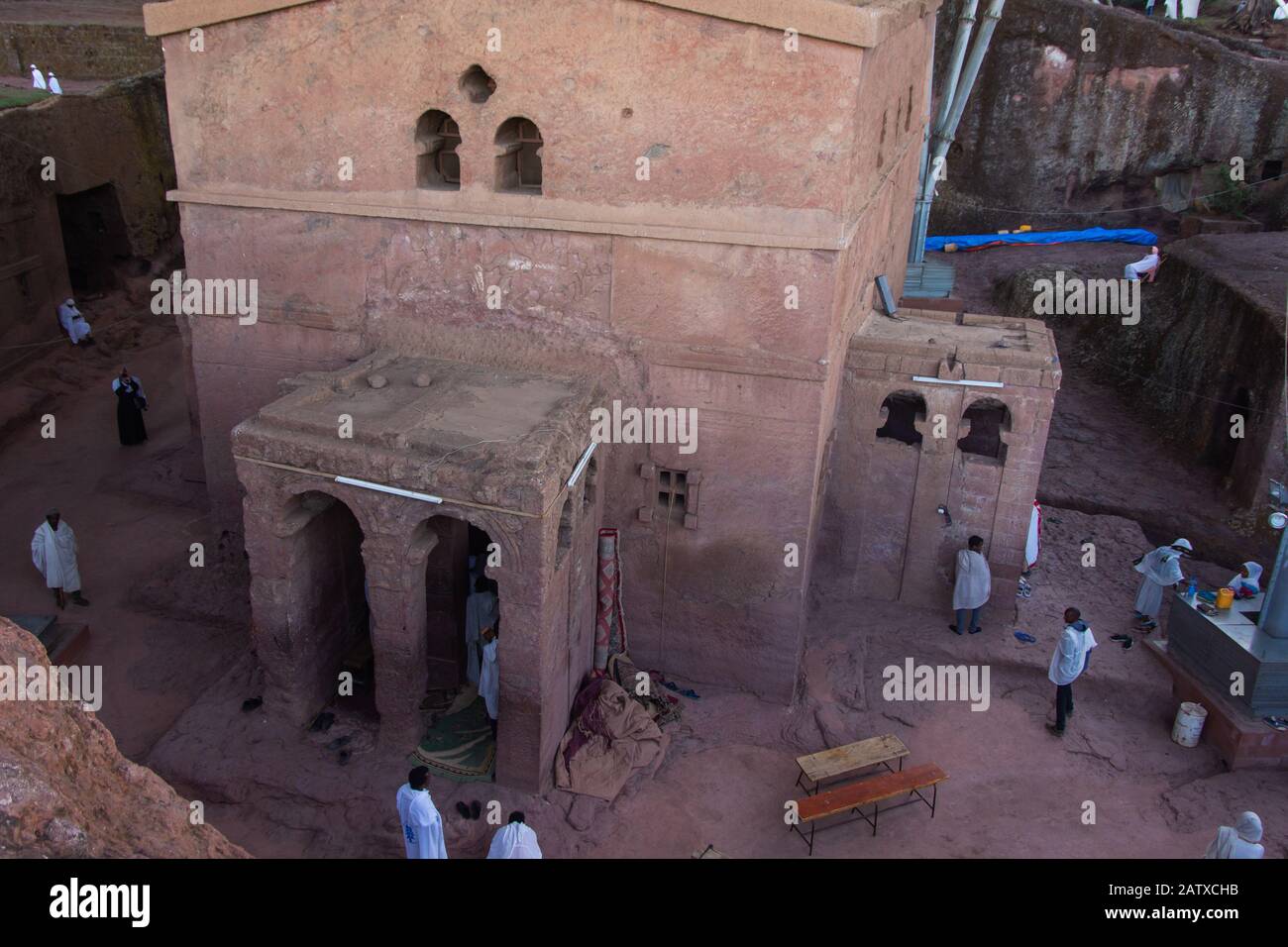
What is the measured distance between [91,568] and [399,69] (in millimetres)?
7585

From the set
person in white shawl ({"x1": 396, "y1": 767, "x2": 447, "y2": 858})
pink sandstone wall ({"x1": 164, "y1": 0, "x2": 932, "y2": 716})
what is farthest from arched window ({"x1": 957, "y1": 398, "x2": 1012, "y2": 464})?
person in white shawl ({"x1": 396, "y1": 767, "x2": 447, "y2": 858})

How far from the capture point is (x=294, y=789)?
31.4ft

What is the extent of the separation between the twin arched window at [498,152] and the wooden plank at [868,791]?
6.60m

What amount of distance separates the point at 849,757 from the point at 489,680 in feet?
11.9

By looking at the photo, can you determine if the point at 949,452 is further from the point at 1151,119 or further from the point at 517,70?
the point at 1151,119

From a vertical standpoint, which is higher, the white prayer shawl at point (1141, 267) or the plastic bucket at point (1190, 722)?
the white prayer shawl at point (1141, 267)

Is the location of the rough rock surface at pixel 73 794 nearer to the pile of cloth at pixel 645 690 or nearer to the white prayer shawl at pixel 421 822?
the white prayer shawl at pixel 421 822

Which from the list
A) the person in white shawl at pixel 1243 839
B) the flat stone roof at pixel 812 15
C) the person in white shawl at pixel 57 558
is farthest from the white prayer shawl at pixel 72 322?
the person in white shawl at pixel 1243 839

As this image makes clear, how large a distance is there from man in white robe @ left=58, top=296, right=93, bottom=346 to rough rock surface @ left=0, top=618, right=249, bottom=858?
1635 centimetres

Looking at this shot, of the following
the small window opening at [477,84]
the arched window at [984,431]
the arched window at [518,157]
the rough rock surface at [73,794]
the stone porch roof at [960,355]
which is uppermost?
the small window opening at [477,84]

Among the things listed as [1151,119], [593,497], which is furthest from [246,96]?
[1151,119]

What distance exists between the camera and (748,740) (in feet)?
35.5

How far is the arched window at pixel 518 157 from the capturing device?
1024cm

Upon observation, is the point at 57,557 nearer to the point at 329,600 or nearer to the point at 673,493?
the point at 329,600
